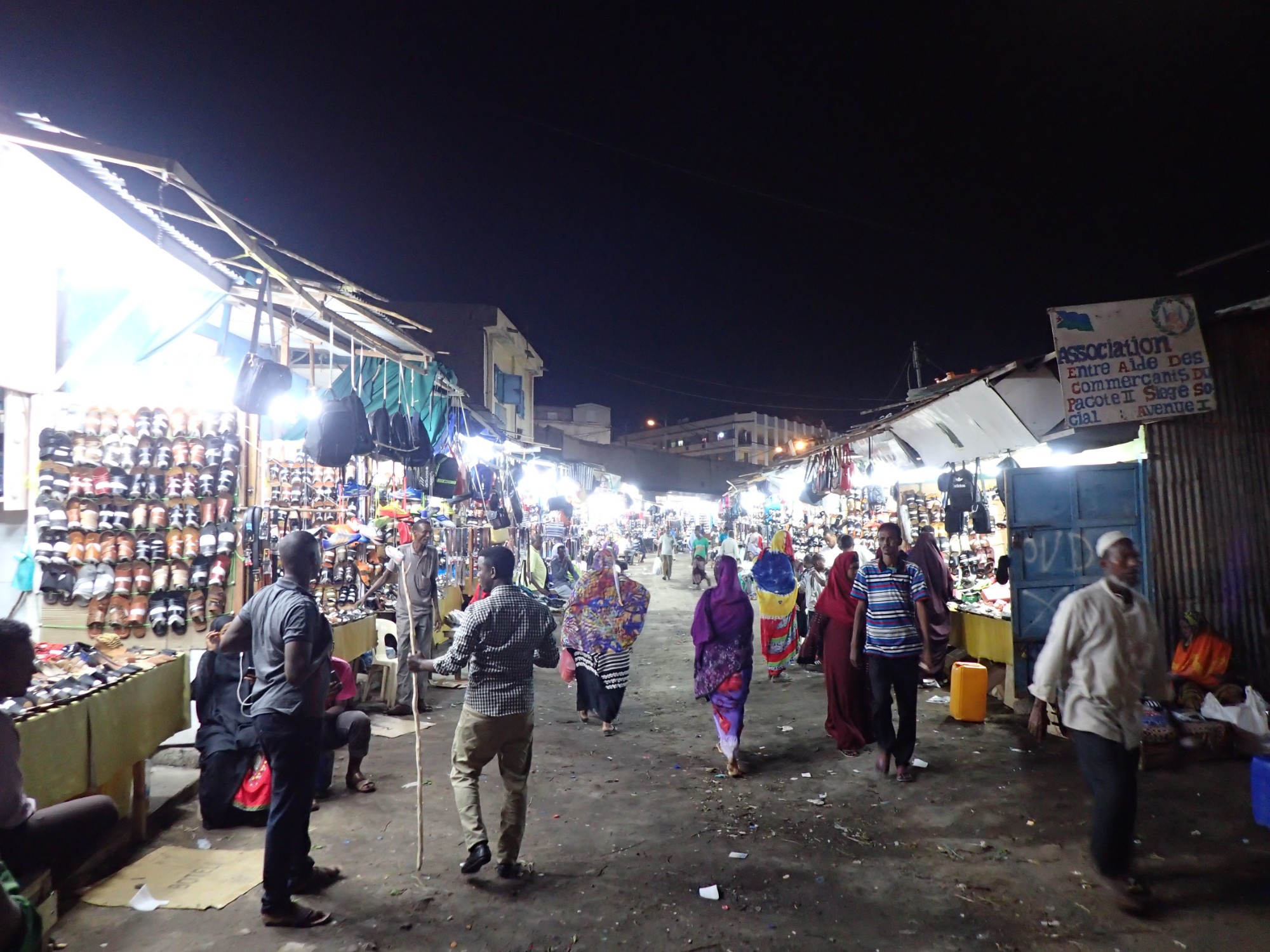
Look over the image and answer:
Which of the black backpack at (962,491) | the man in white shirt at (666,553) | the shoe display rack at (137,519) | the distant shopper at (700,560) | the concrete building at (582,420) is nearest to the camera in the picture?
the shoe display rack at (137,519)

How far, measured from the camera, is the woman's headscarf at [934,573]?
29.1 feet

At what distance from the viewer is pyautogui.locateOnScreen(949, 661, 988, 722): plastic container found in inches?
305

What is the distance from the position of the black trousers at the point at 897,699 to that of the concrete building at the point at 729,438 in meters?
61.2

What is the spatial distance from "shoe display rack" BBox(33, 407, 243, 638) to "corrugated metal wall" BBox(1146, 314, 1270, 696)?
9204 millimetres

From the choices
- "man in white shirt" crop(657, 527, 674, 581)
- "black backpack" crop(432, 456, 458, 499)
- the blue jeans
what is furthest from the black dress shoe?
"man in white shirt" crop(657, 527, 674, 581)

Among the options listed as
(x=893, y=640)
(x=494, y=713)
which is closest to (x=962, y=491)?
(x=893, y=640)

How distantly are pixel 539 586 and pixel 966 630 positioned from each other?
906 centimetres

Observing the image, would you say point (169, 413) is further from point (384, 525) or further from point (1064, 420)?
point (1064, 420)

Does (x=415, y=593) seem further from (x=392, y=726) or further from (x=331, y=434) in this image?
(x=331, y=434)

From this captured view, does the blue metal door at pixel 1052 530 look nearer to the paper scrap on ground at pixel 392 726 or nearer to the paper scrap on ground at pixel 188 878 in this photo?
the paper scrap on ground at pixel 392 726

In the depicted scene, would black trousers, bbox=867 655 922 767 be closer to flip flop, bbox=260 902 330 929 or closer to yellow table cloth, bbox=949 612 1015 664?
yellow table cloth, bbox=949 612 1015 664

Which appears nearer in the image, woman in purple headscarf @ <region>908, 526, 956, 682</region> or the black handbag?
the black handbag

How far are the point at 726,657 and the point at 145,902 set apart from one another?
4.54m

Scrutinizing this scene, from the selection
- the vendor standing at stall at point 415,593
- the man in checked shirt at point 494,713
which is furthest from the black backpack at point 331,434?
the vendor standing at stall at point 415,593
